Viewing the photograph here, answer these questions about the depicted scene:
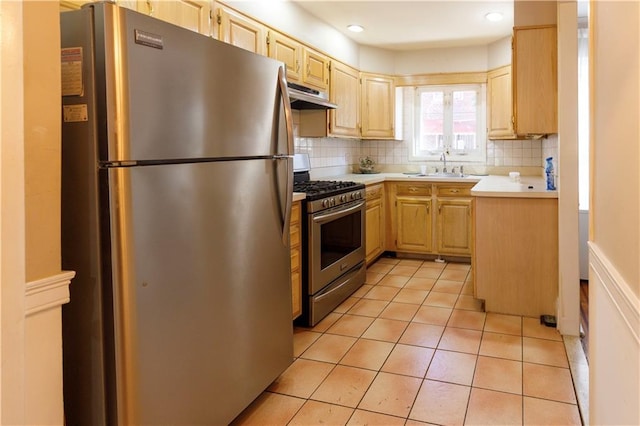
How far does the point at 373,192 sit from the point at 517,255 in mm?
1677

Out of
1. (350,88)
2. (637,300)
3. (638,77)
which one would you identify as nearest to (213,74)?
(638,77)

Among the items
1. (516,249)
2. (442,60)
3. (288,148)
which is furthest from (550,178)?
(442,60)

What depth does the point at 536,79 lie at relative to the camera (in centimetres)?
327

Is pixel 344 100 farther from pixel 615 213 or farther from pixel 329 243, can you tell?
pixel 615 213

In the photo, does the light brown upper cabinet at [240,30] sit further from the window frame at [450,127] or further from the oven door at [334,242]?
the window frame at [450,127]

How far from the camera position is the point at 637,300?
3.17ft

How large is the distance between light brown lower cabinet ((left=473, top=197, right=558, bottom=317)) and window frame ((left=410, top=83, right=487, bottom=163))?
2.26 metres

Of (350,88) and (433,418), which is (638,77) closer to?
(433,418)

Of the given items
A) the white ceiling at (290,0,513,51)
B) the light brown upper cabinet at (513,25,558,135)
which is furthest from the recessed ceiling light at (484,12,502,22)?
the light brown upper cabinet at (513,25,558,135)

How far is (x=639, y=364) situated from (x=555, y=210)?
240cm

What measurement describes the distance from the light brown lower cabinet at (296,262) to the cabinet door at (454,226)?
7.66 ft

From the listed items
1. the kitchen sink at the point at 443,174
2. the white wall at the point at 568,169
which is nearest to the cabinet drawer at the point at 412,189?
the kitchen sink at the point at 443,174

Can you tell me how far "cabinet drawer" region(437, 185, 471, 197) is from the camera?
4.81 meters

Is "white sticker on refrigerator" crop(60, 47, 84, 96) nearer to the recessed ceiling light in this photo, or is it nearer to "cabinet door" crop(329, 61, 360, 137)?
"cabinet door" crop(329, 61, 360, 137)
